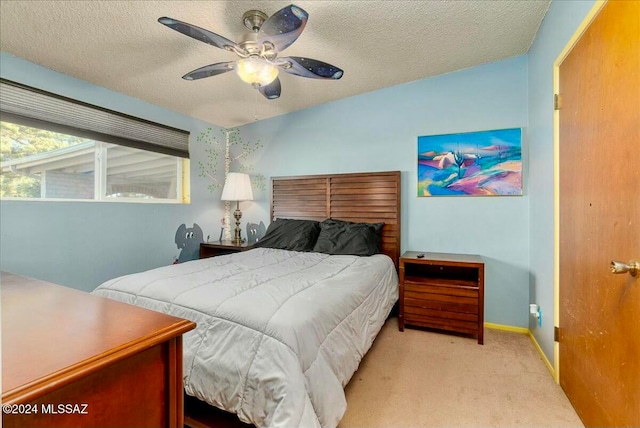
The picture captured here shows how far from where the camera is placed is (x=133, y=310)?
0.78 m

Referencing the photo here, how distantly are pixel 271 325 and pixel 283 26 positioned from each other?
148cm

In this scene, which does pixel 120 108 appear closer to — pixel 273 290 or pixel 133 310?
pixel 273 290

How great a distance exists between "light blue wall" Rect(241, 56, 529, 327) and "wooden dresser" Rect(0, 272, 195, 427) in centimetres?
271

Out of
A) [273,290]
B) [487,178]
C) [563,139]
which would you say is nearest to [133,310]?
[273,290]

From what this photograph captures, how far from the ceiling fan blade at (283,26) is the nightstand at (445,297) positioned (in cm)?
192

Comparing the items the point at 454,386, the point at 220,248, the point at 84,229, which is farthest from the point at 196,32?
the point at 454,386

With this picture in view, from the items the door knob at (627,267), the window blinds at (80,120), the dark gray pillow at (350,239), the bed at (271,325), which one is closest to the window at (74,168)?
the window blinds at (80,120)

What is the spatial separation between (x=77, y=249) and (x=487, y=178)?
371cm

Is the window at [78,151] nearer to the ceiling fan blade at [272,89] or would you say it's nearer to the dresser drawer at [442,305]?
the ceiling fan blade at [272,89]

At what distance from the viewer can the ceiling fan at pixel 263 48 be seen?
151cm

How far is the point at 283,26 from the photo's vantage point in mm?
1516

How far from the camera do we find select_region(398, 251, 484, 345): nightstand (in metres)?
2.37

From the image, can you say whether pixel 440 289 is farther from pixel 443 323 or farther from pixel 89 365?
pixel 89 365

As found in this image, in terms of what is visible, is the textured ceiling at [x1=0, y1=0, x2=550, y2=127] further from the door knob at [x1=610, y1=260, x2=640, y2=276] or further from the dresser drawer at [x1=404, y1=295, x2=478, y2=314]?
the dresser drawer at [x1=404, y1=295, x2=478, y2=314]
